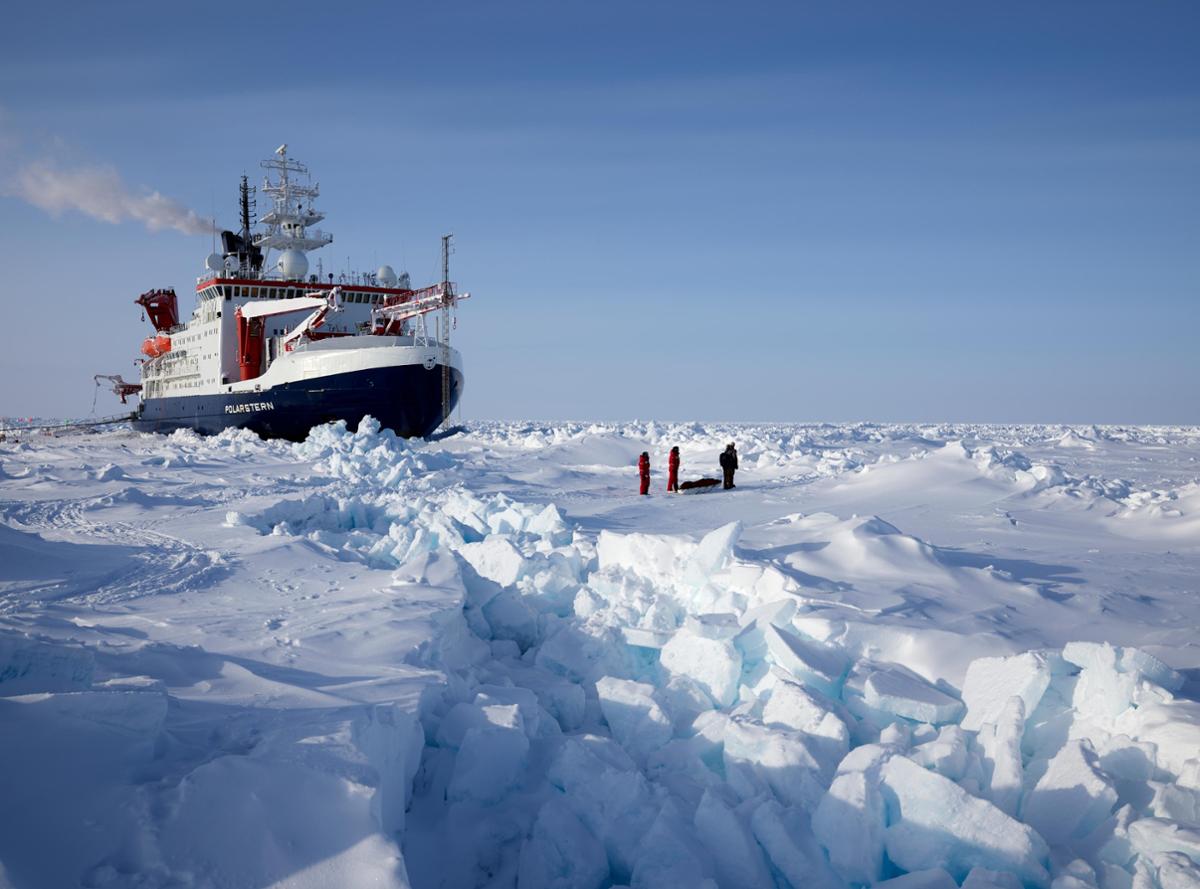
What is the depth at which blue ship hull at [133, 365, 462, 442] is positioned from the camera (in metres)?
21.7

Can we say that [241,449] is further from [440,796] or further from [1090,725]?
[1090,725]

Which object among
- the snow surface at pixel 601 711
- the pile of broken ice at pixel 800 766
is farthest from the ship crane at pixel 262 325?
the pile of broken ice at pixel 800 766

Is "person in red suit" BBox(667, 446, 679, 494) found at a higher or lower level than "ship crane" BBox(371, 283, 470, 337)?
lower

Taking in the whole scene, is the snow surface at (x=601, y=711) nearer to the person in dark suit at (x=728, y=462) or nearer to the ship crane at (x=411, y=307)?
the person in dark suit at (x=728, y=462)

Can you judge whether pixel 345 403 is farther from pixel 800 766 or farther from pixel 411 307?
pixel 800 766

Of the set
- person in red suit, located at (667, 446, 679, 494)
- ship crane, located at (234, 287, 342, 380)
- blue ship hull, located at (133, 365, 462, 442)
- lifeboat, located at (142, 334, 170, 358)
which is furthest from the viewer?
lifeboat, located at (142, 334, 170, 358)

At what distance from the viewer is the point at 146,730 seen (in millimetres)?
2734

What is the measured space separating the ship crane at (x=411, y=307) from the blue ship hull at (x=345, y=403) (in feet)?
6.44

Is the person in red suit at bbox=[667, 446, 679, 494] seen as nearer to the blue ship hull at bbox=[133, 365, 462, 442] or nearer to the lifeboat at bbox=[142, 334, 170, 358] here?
the blue ship hull at bbox=[133, 365, 462, 442]

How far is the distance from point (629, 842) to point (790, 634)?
1707 millimetres

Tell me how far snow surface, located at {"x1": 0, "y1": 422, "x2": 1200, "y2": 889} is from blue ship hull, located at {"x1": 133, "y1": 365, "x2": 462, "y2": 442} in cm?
1443

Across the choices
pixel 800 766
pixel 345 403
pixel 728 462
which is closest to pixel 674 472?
pixel 728 462

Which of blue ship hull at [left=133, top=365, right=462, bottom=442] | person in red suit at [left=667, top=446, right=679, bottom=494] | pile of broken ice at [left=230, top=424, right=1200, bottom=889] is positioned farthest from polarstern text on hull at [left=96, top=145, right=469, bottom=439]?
pile of broken ice at [left=230, top=424, right=1200, bottom=889]

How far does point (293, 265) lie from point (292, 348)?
5.47 metres
